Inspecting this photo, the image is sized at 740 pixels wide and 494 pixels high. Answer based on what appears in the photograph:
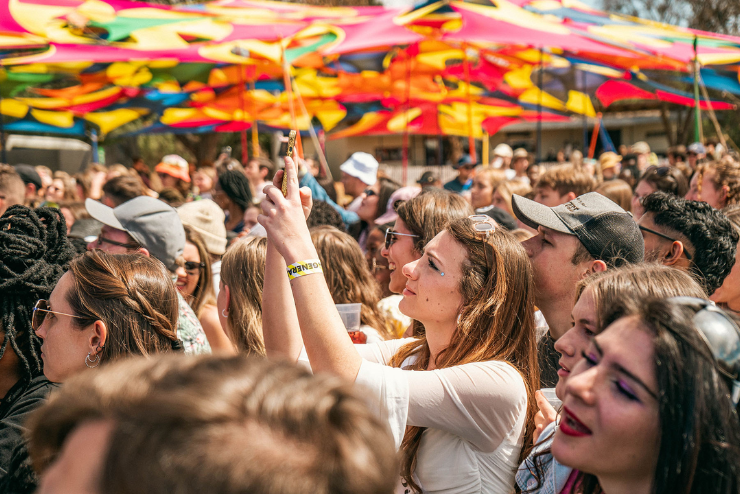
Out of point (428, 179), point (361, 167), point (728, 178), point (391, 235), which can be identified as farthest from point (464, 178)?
point (391, 235)

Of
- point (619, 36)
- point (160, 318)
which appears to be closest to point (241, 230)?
point (160, 318)

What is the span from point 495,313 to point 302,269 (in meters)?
0.70

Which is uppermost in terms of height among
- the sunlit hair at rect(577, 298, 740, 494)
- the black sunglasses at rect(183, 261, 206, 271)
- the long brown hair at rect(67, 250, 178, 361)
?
the sunlit hair at rect(577, 298, 740, 494)

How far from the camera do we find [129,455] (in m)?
0.79

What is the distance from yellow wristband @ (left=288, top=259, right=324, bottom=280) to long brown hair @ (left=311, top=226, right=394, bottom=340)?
1.34 m

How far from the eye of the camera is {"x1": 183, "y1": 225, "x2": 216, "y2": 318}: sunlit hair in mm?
3758

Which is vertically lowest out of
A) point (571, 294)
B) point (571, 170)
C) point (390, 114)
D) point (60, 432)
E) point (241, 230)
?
point (390, 114)

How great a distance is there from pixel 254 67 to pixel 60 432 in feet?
35.5

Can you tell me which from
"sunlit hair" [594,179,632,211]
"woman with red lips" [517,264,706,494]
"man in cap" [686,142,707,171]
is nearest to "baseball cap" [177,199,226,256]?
"sunlit hair" [594,179,632,211]

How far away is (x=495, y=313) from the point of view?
2.15m

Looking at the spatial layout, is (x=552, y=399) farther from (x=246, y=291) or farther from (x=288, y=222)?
(x=246, y=291)

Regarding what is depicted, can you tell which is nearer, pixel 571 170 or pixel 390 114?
pixel 571 170

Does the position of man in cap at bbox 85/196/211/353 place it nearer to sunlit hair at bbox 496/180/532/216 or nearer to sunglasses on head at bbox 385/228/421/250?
sunglasses on head at bbox 385/228/421/250

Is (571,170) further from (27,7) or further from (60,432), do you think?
(27,7)
